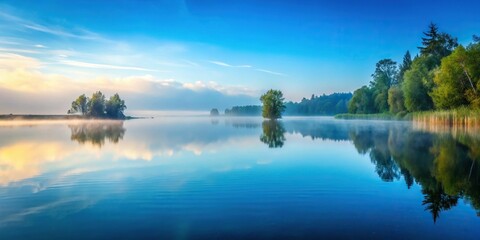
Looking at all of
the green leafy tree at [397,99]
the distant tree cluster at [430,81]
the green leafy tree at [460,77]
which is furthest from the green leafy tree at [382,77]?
the green leafy tree at [460,77]

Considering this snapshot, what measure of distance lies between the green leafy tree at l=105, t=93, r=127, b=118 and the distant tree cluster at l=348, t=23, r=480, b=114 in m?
98.3

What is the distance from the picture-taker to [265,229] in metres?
7.84

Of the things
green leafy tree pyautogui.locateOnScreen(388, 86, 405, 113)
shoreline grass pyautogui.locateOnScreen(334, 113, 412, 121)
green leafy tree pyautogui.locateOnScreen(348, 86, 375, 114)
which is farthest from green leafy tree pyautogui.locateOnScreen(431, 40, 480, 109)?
green leafy tree pyautogui.locateOnScreen(348, 86, 375, 114)

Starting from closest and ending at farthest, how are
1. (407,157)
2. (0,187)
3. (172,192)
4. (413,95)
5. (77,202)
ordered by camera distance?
(77,202) → (172,192) → (0,187) → (407,157) → (413,95)

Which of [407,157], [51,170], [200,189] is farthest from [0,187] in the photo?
[407,157]

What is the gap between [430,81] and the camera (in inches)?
2805

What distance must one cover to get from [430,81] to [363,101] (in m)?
53.2

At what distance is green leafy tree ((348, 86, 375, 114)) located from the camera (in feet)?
404

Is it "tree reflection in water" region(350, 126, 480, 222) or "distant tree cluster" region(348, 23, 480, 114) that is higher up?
"distant tree cluster" region(348, 23, 480, 114)

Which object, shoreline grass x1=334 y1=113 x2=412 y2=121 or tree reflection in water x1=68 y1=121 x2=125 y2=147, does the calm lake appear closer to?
tree reflection in water x1=68 y1=121 x2=125 y2=147

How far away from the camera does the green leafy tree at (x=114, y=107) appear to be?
148m

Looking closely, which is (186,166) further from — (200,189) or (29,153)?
(29,153)

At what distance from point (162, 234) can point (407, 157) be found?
17231 millimetres

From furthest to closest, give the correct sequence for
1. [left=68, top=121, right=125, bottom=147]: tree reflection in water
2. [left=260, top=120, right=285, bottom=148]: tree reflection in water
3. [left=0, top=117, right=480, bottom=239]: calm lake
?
[left=68, top=121, right=125, bottom=147]: tree reflection in water < [left=260, top=120, right=285, bottom=148]: tree reflection in water < [left=0, top=117, right=480, bottom=239]: calm lake
